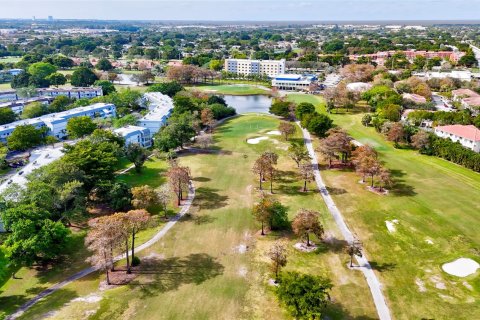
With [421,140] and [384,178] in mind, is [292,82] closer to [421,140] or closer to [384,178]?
[421,140]

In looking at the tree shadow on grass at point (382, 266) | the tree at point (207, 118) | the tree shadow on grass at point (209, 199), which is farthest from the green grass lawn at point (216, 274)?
the tree at point (207, 118)

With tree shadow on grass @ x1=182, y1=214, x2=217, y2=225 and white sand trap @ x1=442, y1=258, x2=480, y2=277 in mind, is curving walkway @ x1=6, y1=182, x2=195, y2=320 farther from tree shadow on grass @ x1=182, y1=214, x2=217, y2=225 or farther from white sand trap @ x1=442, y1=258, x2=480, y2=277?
white sand trap @ x1=442, y1=258, x2=480, y2=277

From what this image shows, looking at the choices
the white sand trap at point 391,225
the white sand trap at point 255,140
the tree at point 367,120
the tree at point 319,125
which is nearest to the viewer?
the white sand trap at point 391,225

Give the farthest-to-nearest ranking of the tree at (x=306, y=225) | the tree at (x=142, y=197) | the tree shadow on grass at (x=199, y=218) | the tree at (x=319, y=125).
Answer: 1. the tree at (x=319, y=125)
2. the tree shadow on grass at (x=199, y=218)
3. the tree at (x=142, y=197)
4. the tree at (x=306, y=225)

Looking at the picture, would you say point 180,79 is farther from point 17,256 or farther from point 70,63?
point 17,256

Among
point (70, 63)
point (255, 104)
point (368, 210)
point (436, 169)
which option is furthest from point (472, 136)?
point (70, 63)

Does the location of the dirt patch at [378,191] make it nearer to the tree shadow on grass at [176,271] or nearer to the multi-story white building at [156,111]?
the tree shadow on grass at [176,271]

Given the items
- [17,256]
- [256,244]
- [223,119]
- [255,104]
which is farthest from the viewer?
[255,104]
